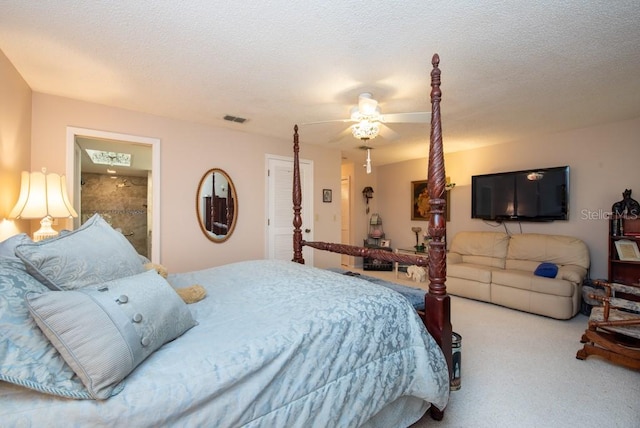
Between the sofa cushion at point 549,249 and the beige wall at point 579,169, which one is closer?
the beige wall at point 579,169

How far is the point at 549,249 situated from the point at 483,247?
0.82 meters

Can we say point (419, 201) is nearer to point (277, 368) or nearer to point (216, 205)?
point (216, 205)

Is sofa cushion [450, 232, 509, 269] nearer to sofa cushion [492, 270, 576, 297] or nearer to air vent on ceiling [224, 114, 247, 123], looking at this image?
sofa cushion [492, 270, 576, 297]

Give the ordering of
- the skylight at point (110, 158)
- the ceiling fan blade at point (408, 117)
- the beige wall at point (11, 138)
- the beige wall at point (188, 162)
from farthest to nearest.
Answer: the skylight at point (110, 158), the beige wall at point (188, 162), the ceiling fan blade at point (408, 117), the beige wall at point (11, 138)

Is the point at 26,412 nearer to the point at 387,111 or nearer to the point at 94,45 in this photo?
the point at 94,45

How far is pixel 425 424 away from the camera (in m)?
1.72

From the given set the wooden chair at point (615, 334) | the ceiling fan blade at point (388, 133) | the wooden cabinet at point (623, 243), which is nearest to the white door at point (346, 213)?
the ceiling fan blade at point (388, 133)

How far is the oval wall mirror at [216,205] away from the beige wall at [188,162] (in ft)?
0.24

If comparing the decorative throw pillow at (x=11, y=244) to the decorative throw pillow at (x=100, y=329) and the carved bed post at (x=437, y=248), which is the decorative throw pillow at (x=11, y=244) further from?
the carved bed post at (x=437, y=248)

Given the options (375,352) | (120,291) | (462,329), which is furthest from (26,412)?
(462,329)

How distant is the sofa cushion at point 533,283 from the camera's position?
332 cm

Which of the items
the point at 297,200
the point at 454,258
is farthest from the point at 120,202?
the point at 454,258

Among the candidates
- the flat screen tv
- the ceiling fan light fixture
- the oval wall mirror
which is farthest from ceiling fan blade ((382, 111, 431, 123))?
the flat screen tv

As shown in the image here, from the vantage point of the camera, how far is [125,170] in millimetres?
5590
